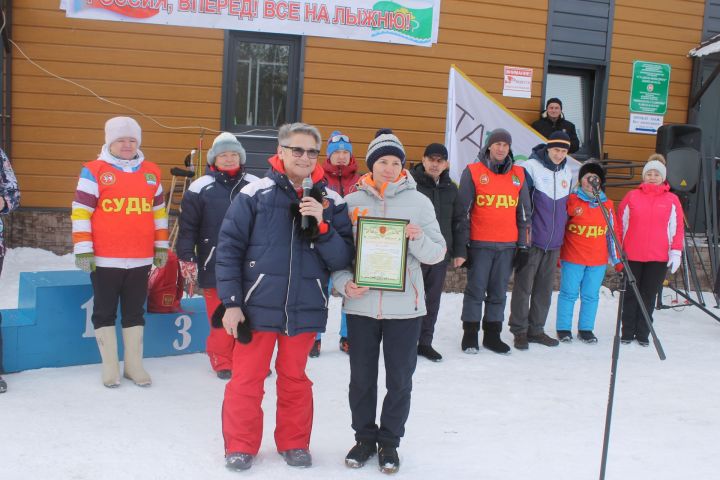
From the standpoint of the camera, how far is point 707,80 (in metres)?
Result: 8.99

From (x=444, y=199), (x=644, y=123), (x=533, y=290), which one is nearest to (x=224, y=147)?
(x=444, y=199)

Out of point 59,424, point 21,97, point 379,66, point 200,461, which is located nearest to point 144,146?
point 21,97

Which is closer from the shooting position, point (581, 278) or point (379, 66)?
point (581, 278)

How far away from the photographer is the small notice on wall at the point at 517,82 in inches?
344

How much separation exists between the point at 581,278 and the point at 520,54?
3.70 m

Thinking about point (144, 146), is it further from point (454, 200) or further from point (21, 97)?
point (454, 200)

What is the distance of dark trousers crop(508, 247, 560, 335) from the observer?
5.99 metres

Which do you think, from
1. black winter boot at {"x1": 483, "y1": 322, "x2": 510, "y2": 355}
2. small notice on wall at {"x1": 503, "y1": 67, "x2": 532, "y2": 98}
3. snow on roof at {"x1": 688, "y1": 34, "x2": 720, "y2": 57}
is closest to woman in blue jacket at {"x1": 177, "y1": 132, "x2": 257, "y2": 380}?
black winter boot at {"x1": 483, "y1": 322, "x2": 510, "y2": 355}

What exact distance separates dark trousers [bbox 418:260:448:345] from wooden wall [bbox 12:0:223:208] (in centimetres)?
367

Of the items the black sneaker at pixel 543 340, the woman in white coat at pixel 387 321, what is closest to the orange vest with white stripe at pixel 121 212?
the woman in white coat at pixel 387 321

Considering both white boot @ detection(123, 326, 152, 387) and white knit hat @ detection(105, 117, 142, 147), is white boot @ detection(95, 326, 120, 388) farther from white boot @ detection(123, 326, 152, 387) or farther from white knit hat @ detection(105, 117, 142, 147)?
white knit hat @ detection(105, 117, 142, 147)

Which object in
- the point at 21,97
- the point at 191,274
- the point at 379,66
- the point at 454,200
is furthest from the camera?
the point at 379,66

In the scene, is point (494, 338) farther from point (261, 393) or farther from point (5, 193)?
point (5, 193)

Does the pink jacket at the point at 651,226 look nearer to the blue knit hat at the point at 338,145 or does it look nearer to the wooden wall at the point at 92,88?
the blue knit hat at the point at 338,145
